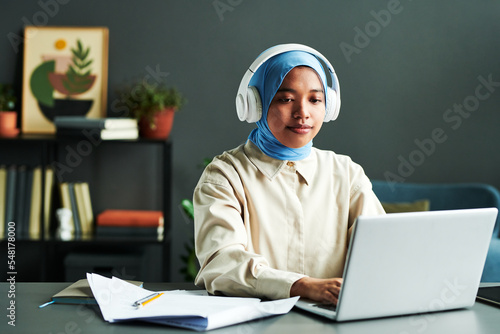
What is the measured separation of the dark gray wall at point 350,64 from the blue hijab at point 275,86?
2.22 meters

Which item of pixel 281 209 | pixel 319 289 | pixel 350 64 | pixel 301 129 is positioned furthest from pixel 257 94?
pixel 350 64

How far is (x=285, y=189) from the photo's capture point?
4.90 feet

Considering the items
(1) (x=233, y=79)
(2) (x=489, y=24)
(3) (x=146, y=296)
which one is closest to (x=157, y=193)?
(1) (x=233, y=79)

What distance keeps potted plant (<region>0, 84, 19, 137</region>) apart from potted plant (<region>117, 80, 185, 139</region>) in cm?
66

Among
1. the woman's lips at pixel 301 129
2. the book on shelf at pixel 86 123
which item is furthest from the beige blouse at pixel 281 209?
the book on shelf at pixel 86 123

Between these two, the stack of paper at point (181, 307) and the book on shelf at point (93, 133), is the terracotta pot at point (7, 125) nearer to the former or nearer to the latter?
the book on shelf at point (93, 133)

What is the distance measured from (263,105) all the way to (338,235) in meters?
0.37

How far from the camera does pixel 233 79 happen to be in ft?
12.3

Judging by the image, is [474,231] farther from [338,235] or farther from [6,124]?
[6,124]

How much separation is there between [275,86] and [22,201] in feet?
8.04

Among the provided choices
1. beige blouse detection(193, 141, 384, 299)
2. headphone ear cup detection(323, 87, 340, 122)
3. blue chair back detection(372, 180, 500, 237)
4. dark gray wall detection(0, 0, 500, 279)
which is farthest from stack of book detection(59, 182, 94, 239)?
headphone ear cup detection(323, 87, 340, 122)

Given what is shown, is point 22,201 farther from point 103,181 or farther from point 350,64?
point 350,64

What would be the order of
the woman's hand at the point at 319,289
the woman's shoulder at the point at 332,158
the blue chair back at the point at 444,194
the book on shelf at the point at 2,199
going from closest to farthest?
the woman's hand at the point at 319,289, the woman's shoulder at the point at 332,158, the blue chair back at the point at 444,194, the book on shelf at the point at 2,199

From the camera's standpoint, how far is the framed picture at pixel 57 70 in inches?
144
